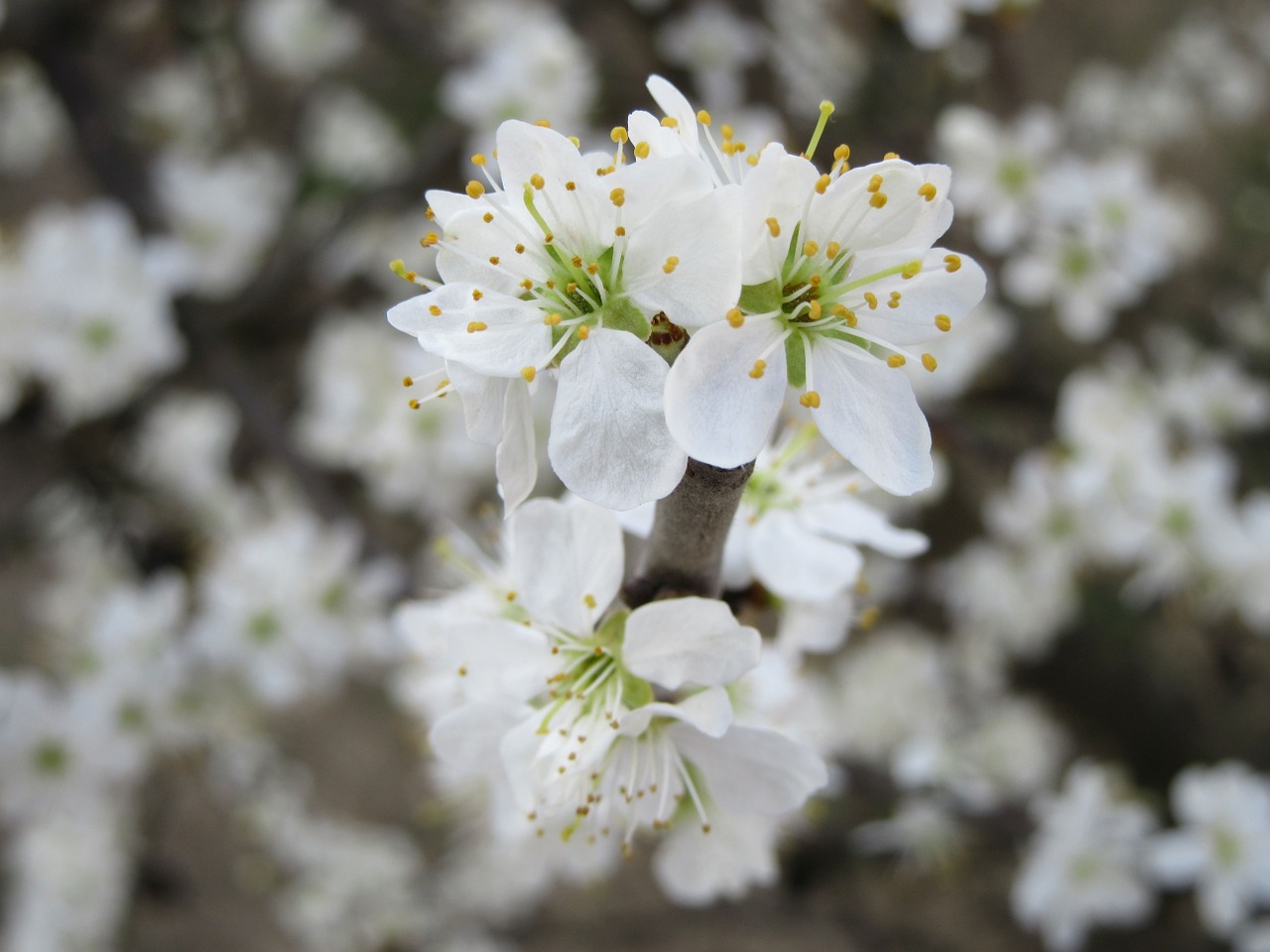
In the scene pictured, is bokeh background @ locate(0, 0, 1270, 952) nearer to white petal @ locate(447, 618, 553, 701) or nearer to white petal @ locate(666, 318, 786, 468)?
white petal @ locate(447, 618, 553, 701)

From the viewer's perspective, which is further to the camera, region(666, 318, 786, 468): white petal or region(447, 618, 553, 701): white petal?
region(447, 618, 553, 701): white petal

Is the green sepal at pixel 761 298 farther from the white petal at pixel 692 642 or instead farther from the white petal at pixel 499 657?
the white petal at pixel 499 657

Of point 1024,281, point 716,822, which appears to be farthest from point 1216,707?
point 716,822

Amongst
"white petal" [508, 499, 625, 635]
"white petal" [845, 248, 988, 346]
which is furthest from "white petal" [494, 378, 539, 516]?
"white petal" [845, 248, 988, 346]

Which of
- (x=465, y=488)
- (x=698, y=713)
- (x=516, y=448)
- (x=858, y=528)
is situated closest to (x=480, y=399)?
(x=516, y=448)

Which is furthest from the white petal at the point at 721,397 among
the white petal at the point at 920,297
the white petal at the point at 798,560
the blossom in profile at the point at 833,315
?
the white petal at the point at 798,560

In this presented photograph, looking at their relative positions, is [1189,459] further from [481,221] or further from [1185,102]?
[1185,102]

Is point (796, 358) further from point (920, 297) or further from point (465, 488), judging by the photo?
point (465, 488)

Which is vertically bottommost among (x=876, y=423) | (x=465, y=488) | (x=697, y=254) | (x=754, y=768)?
(x=465, y=488)
